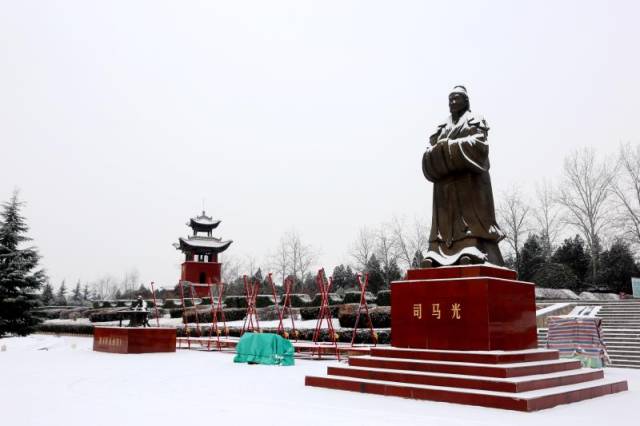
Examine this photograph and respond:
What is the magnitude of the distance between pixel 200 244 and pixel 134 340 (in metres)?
28.8

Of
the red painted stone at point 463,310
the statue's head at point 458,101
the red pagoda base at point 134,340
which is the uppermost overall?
the statue's head at point 458,101

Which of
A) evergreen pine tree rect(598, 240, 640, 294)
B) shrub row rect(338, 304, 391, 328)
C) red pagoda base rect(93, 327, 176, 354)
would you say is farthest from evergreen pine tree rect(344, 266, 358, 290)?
red pagoda base rect(93, 327, 176, 354)

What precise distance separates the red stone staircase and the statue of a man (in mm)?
1402

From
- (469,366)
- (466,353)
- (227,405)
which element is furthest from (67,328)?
(469,366)

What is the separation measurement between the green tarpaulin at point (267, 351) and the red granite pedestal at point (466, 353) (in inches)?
148

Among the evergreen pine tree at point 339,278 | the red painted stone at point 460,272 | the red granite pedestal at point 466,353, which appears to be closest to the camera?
the red granite pedestal at point 466,353

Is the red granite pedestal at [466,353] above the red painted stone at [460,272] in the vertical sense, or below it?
below

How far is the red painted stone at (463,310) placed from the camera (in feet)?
19.4

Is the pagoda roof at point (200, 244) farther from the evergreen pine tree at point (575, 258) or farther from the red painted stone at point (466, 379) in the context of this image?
the red painted stone at point (466, 379)

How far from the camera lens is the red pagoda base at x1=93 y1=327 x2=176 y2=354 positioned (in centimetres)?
1312

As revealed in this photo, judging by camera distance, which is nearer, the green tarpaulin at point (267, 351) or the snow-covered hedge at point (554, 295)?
the green tarpaulin at point (267, 351)

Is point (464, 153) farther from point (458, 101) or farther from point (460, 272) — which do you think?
point (460, 272)

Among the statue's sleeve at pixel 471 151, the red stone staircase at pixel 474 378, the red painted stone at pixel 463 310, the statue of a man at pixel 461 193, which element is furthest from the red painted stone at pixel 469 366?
the statue's sleeve at pixel 471 151

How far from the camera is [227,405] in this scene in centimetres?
517
